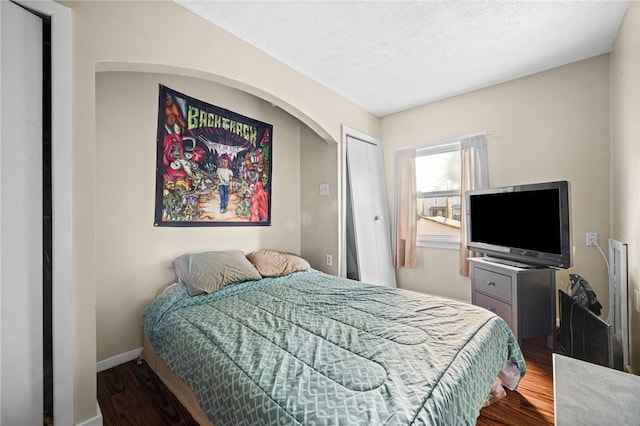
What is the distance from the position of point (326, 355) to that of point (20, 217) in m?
1.50

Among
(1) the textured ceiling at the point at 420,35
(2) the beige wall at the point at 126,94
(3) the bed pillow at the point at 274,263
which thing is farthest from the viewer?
(3) the bed pillow at the point at 274,263

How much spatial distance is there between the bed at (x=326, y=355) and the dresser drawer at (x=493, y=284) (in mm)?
705

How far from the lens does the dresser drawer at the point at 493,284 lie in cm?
229

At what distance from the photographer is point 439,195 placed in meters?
3.38

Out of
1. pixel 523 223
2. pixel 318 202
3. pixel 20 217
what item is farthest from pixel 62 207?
pixel 523 223

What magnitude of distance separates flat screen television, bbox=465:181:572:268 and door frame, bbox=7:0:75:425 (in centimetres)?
312

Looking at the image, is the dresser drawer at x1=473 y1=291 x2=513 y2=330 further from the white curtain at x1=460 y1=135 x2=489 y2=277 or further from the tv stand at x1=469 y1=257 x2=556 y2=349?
the white curtain at x1=460 y1=135 x2=489 y2=277

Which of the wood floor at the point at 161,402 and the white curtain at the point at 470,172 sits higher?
the white curtain at the point at 470,172

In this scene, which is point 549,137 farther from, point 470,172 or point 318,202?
point 318,202

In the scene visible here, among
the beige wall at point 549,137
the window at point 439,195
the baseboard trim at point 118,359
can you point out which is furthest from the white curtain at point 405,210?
the baseboard trim at point 118,359

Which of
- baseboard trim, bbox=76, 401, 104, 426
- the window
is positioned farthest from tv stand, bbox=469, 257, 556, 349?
baseboard trim, bbox=76, 401, 104, 426

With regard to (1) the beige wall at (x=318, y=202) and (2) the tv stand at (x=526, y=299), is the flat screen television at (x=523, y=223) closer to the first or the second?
(2) the tv stand at (x=526, y=299)

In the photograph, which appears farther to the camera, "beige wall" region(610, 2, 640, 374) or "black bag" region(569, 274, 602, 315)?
"black bag" region(569, 274, 602, 315)

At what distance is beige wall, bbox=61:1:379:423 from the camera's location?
139 centimetres
